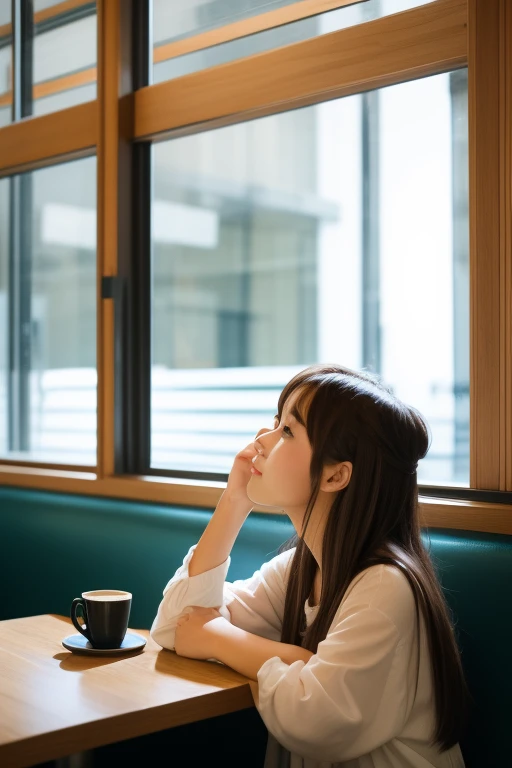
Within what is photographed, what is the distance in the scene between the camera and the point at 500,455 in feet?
4.95

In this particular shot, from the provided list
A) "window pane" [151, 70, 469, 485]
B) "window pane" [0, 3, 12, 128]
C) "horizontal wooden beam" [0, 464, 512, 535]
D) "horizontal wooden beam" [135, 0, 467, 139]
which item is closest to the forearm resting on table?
"horizontal wooden beam" [0, 464, 512, 535]

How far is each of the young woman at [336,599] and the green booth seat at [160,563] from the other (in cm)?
9

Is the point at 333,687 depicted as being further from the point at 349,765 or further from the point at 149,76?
the point at 149,76

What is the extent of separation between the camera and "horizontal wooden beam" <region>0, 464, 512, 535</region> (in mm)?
1438

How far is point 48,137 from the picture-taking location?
2539 mm

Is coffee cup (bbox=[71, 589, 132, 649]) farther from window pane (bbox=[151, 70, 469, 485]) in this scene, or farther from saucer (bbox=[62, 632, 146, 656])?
window pane (bbox=[151, 70, 469, 485])

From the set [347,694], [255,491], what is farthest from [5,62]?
[347,694]

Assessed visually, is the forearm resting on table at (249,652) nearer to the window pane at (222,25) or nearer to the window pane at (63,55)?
the window pane at (222,25)

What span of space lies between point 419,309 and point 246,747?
375 centimetres

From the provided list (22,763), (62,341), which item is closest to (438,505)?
(22,763)

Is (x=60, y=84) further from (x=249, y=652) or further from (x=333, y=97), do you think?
(x=249, y=652)

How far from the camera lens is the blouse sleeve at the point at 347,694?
1.10 metres

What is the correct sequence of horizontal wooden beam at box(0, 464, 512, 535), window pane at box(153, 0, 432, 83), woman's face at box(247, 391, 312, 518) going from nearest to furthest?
1. woman's face at box(247, 391, 312, 518)
2. horizontal wooden beam at box(0, 464, 512, 535)
3. window pane at box(153, 0, 432, 83)

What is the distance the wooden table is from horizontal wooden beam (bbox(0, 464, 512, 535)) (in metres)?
0.48
